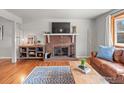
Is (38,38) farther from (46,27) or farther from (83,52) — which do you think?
(83,52)

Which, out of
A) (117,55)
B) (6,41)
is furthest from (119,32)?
(6,41)

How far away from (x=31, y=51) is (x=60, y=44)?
1.47 m

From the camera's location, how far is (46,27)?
758 cm

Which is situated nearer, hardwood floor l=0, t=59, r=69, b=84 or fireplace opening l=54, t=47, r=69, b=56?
hardwood floor l=0, t=59, r=69, b=84

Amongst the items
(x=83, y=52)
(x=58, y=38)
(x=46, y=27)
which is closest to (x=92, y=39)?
(x=83, y=52)

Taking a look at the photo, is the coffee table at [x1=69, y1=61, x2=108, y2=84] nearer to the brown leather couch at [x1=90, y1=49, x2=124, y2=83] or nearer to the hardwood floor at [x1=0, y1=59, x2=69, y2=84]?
the brown leather couch at [x1=90, y1=49, x2=124, y2=83]

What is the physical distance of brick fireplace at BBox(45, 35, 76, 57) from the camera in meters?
7.45

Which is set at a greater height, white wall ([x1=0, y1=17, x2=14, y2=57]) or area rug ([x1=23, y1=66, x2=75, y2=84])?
white wall ([x1=0, y1=17, x2=14, y2=57])

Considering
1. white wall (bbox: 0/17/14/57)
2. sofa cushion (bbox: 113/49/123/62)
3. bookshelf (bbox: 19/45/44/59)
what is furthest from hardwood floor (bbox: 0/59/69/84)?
sofa cushion (bbox: 113/49/123/62)

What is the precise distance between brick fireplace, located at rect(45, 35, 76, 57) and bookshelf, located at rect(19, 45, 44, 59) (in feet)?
1.37

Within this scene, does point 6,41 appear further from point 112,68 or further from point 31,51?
point 112,68

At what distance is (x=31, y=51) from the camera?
7203mm

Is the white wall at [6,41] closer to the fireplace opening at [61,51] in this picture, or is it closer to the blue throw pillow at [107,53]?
the fireplace opening at [61,51]
